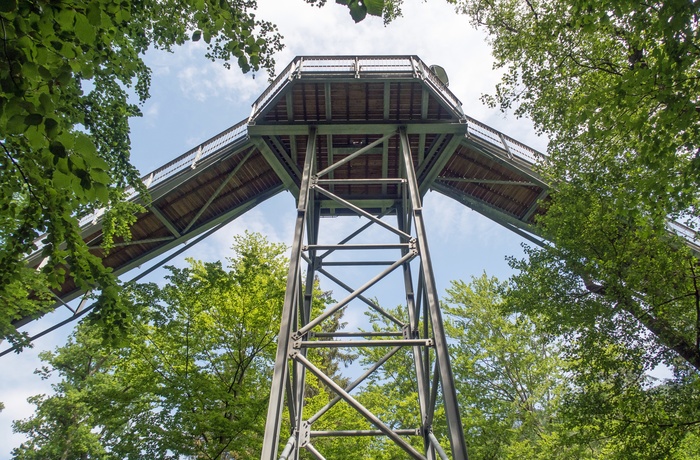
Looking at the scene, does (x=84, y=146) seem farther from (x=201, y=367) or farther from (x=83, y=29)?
(x=201, y=367)

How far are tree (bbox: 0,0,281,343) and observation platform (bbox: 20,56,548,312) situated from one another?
299 cm

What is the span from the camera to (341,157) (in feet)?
37.0

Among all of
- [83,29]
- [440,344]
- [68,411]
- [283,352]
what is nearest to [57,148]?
[83,29]

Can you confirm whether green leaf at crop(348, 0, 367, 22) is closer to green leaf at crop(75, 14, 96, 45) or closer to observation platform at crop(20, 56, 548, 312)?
green leaf at crop(75, 14, 96, 45)

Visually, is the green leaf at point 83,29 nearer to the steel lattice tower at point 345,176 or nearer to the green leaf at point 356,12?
the green leaf at point 356,12

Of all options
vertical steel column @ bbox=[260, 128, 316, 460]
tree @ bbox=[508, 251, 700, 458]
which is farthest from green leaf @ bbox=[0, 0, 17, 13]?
tree @ bbox=[508, 251, 700, 458]

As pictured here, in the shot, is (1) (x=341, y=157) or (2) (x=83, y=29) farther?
(1) (x=341, y=157)

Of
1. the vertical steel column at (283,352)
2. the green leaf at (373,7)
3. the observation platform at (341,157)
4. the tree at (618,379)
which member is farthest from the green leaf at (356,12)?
Answer: the tree at (618,379)

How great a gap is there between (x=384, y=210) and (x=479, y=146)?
3033 mm

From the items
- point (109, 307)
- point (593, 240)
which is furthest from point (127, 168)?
point (593, 240)

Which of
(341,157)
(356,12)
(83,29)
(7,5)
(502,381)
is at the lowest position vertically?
(7,5)

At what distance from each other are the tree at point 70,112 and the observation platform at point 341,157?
2.99 m

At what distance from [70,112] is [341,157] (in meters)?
7.39

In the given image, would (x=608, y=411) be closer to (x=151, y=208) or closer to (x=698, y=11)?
(x=698, y=11)
